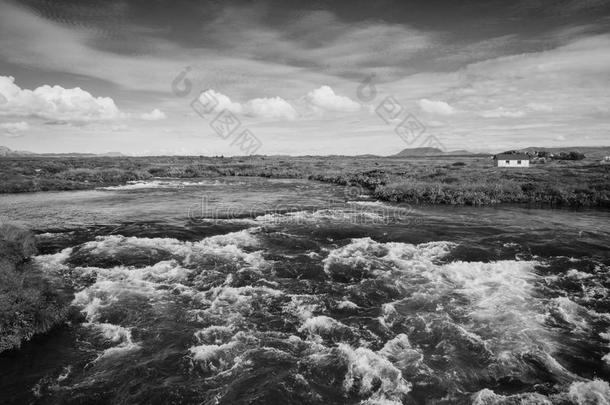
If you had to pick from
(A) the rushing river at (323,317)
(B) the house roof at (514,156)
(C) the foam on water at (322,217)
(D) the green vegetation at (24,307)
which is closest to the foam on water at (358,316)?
(A) the rushing river at (323,317)

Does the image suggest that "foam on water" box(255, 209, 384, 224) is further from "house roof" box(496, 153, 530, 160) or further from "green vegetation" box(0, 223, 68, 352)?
"house roof" box(496, 153, 530, 160)

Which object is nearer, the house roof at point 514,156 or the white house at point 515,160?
the house roof at point 514,156

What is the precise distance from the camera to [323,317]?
12648mm

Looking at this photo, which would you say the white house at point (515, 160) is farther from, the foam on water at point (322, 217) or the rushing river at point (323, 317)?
the foam on water at point (322, 217)

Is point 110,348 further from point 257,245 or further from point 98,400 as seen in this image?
point 257,245

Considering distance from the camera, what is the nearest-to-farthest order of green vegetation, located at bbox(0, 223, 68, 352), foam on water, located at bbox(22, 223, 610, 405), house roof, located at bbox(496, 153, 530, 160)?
1. foam on water, located at bbox(22, 223, 610, 405)
2. green vegetation, located at bbox(0, 223, 68, 352)
3. house roof, located at bbox(496, 153, 530, 160)

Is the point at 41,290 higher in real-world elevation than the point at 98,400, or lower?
higher

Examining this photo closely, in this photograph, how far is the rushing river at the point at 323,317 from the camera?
917 cm

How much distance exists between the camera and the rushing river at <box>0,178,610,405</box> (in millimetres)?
9172

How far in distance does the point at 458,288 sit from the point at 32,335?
50.9 feet

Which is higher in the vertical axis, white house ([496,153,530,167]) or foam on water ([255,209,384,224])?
white house ([496,153,530,167])

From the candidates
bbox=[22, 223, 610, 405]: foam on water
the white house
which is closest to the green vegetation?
bbox=[22, 223, 610, 405]: foam on water

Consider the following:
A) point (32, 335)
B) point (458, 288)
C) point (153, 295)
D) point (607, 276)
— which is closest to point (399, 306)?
point (458, 288)

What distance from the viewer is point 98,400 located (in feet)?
28.2
